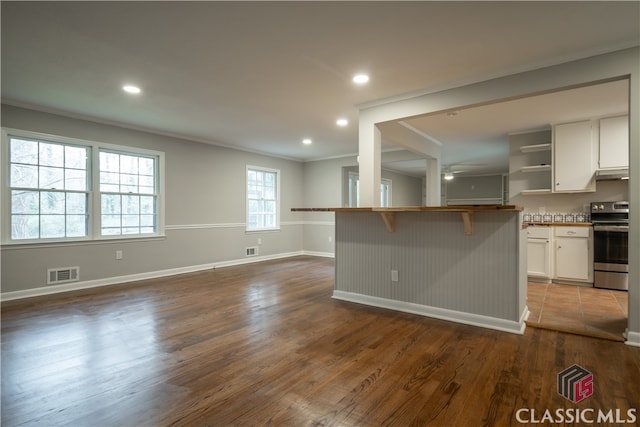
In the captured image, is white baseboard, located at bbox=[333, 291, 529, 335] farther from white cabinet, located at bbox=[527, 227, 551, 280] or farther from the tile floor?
white cabinet, located at bbox=[527, 227, 551, 280]

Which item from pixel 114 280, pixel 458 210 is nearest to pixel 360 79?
pixel 458 210

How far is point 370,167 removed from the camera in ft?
12.9

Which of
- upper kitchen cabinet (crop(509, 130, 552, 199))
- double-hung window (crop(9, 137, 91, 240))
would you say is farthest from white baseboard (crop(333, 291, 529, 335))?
double-hung window (crop(9, 137, 91, 240))

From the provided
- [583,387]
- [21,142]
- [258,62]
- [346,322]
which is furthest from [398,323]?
[21,142]

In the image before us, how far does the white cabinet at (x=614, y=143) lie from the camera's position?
457 cm

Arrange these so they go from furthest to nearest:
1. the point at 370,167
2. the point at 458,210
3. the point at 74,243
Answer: the point at 74,243 → the point at 370,167 → the point at 458,210

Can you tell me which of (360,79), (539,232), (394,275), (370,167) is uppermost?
(360,79)

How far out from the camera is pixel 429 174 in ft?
20.8

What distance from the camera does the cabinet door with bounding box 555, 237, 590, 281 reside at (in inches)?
190

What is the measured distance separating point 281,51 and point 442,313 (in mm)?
2963

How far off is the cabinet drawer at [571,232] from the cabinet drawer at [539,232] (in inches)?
3.6

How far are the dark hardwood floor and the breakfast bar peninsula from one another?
198 mm

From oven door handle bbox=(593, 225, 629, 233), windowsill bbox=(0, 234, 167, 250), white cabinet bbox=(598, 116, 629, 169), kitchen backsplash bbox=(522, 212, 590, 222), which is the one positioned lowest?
windowsill bbox=(0, 234, 167, 250)

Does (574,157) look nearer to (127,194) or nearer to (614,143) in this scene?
(614,143)
